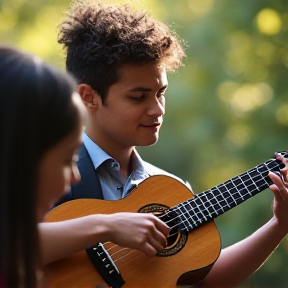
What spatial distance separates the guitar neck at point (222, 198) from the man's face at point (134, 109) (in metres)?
0.25

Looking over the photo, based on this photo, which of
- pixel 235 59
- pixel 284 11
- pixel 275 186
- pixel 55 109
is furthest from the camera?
pixel 235 59

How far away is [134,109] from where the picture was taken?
2479 mm

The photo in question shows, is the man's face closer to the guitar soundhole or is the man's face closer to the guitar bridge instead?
the guitar soundhole

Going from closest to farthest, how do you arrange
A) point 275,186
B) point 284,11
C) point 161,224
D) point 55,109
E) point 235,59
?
point 55,109 → point 161,224 → point 275,186 → point 284,11 → point 235,59

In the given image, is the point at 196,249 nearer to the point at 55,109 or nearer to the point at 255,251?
the point at 255,251

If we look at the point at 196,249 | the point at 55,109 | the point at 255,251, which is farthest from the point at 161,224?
the point at 55,109

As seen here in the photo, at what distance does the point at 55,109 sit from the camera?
1.45m

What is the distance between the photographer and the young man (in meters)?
2.48

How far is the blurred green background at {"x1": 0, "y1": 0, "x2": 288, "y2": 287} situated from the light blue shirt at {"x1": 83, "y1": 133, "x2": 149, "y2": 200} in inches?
128

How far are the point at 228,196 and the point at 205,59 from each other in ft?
12.1

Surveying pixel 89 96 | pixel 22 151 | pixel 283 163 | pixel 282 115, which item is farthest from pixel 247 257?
pixel 282 115

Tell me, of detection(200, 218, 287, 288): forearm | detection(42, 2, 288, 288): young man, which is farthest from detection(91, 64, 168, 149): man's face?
detection(200, 218, 287, 288): forearm

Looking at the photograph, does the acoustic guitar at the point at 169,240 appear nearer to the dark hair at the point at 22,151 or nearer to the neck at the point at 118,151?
the neck at the point at 118,151

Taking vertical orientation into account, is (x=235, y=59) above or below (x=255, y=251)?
above
